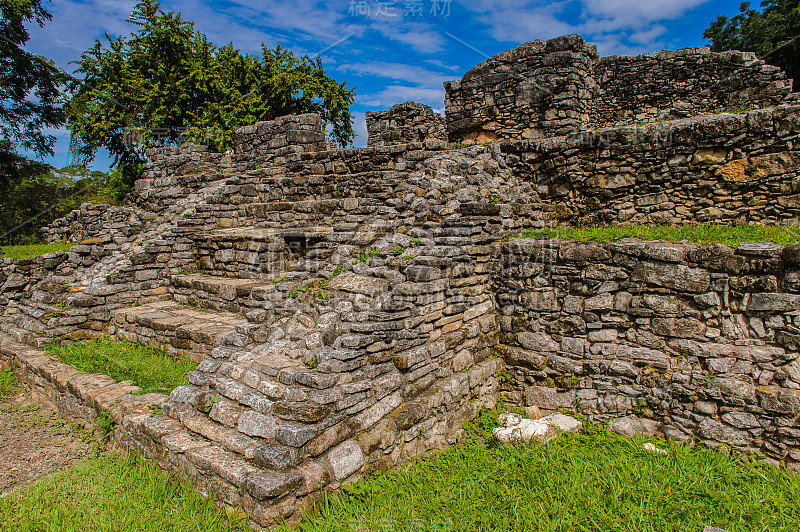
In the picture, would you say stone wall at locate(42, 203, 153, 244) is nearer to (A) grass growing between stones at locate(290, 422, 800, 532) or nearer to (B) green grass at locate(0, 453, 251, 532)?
Answer: (B) green grass at locate(0, 453, 251, 532)

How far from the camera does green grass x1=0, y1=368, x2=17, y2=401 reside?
19.0 feet

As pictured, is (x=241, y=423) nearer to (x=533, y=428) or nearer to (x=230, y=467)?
(x=230, y=467)

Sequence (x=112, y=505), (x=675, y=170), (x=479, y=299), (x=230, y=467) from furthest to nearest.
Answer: (x=675, y=170) → (x=479, y=299) → (x=112, y=505) → (x=230, y=467)

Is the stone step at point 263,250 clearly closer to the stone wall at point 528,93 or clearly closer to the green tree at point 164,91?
the stone wall at point 528,93

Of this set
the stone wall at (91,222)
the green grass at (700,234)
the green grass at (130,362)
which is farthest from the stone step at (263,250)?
the green grass at (700,234)

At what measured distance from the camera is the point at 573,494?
310 cm

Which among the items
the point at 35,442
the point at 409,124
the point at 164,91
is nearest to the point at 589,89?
the point at 409,124

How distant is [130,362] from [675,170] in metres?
7.66

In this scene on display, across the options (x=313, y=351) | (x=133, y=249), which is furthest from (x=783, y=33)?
(x=133, y=249)

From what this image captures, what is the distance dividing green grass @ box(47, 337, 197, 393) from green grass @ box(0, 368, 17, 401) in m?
0.61

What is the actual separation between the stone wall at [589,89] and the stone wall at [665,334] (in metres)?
3.59

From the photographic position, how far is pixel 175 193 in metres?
10.3

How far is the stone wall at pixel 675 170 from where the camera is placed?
4.82 m

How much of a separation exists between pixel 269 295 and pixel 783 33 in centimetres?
2050
